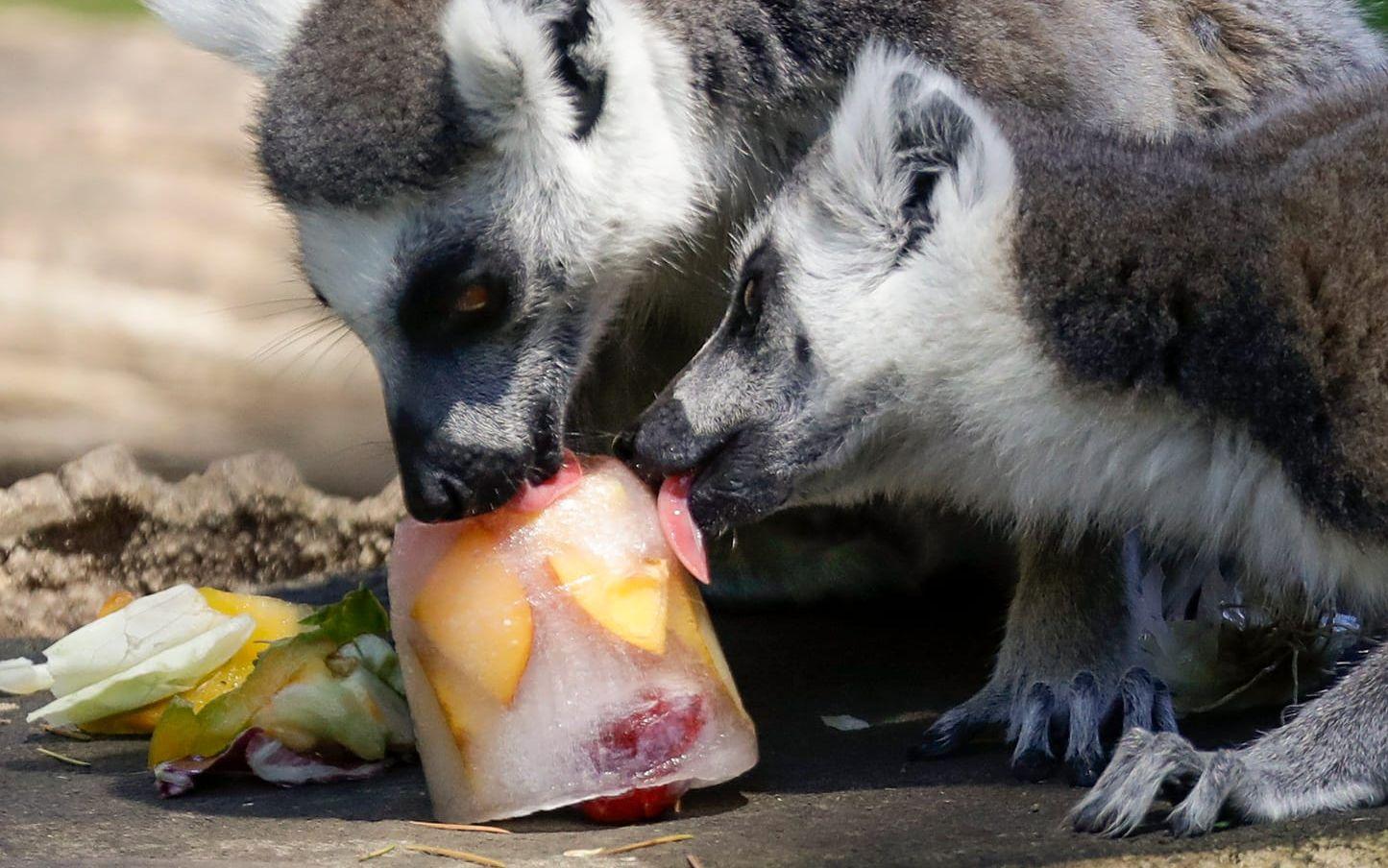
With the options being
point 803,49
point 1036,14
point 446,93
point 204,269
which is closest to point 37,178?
point 204,269

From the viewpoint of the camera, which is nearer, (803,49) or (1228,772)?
(1228,772)

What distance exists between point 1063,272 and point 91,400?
A: 3479mm

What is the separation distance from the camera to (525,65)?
3590mm

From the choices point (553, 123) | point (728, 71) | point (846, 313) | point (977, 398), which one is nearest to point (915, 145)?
point (846, 313)

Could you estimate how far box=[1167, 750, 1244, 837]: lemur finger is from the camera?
2.87 metres

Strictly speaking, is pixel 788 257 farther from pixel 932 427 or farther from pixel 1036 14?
pixel 1036 14

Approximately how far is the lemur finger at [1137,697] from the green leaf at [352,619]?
66.1 inches

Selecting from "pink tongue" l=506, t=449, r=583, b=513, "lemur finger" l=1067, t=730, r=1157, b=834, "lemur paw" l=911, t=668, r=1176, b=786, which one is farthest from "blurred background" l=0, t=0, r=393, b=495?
"lemur finger" l=1067, t=730, r=1157, b=834

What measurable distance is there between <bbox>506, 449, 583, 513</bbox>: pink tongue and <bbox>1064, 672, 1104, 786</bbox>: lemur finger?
112 cm

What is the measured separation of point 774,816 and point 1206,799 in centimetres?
77

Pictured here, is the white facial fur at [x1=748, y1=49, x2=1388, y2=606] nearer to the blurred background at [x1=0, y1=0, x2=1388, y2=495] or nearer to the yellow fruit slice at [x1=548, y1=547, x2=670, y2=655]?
the yellow fruit slice at [x1=548, y1=547, x2=670, y2=655]

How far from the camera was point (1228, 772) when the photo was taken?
116 inches

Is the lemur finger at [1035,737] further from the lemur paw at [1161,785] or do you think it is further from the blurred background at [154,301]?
the blurred background at [154,301]

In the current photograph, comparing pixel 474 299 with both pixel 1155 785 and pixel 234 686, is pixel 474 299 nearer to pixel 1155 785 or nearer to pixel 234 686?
pixel 234 686
